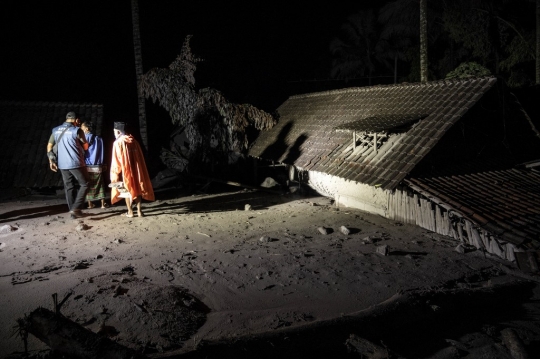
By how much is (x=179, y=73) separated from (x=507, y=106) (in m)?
9.32

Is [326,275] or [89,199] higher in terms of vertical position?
[89,199]

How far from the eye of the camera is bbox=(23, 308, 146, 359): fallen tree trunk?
10.9ft

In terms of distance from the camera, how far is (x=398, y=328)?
429 centimetres

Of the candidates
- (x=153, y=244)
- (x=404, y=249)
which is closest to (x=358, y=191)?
(x=404, y=249)

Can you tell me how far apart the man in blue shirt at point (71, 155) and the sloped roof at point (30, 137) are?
301 cm

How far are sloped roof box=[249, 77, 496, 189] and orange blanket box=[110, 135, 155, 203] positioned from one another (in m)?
4.50

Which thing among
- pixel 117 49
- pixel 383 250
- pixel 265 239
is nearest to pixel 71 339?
pixel 265 239

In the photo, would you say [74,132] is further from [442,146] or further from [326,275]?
[442,146]

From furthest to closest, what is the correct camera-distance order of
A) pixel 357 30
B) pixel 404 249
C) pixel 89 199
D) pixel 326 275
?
pixel 357 30
pixel 89 199
pixel 404 249
pixel 326 275

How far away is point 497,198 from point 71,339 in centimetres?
732

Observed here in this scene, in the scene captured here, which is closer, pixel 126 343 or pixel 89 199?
pixel 126 343

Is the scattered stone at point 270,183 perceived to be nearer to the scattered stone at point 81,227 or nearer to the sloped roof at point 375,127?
the sloped roof at point 375,127

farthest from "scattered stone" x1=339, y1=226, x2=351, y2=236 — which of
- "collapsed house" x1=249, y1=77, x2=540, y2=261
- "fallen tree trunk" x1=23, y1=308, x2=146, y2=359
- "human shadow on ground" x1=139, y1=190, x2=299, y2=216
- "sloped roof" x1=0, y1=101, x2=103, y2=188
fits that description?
"sloped roof" x1=0, y1=101, x2=103, y2=188

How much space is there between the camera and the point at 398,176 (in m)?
8.26
